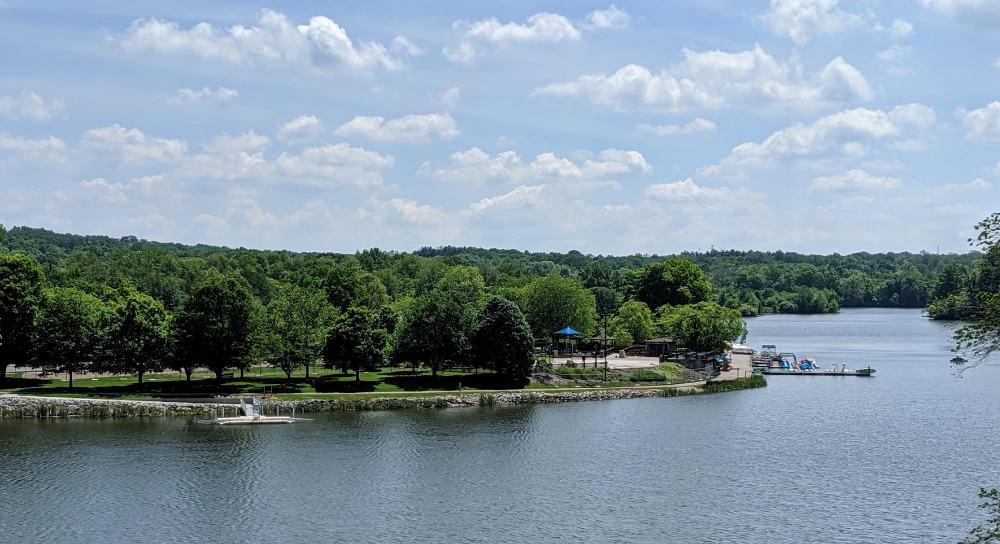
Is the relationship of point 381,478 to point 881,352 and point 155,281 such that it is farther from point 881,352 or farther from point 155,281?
point 155,281

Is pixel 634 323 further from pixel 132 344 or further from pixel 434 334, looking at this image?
pixel 132 344

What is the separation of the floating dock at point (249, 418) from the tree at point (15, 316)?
2098 cm

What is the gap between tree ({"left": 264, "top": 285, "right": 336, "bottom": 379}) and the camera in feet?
239

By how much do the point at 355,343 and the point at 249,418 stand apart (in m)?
12.7

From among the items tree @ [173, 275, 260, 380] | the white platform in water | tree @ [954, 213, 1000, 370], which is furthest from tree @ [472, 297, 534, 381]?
tree @ [954, 213, 1000, 370]

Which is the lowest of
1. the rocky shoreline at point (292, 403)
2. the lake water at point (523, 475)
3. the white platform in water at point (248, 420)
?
the lake water at point (523, 475)

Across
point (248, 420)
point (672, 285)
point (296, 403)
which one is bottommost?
point (248, 420)

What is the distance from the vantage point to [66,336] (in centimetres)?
7088

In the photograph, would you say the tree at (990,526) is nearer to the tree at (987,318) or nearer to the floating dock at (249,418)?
the tree at (987,318)

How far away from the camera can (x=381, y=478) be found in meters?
46.2

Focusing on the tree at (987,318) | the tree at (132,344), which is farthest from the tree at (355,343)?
the tree at (987,318)

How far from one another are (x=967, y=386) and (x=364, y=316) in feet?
191

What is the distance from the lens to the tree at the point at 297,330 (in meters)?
72.8

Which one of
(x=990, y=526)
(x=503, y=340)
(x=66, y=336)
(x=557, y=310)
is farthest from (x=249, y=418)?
(x=557, y=310)
